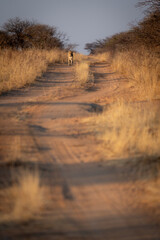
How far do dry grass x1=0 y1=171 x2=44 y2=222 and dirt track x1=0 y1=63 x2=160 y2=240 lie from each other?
0.07m

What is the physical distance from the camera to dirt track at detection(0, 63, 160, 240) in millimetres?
1551

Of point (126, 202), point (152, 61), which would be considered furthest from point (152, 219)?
point (152, 61)

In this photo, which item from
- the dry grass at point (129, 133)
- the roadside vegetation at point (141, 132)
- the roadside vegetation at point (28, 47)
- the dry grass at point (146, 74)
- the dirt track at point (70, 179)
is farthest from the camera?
the roadside vegetation at point (28, 47)

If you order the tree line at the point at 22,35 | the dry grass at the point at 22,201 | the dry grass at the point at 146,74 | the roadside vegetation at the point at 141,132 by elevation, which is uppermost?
the tree line at the point at 22,35

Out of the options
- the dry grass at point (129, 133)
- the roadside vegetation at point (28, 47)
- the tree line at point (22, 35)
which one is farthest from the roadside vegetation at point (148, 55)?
the tree line at point (22, 35)

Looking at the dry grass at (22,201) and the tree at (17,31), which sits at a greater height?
the tree at (17,31)

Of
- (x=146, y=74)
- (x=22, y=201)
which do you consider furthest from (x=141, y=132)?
(x=146, y=74)

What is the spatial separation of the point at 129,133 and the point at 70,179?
1.33 m

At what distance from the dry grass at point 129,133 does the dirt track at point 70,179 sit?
22 centimetres

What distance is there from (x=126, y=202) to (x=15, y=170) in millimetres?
1339

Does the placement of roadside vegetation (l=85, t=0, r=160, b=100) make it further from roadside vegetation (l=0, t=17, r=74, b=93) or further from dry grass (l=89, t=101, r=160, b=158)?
roadside vegetation (l=0, t=17, r=74, b=93)

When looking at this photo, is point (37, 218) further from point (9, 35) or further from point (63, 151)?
point (9, 35)

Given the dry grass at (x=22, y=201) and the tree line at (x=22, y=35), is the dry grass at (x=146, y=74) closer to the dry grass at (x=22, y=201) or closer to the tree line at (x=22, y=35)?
the dry grass at (x=22, y=201)

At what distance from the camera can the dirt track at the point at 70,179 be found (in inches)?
61.1
